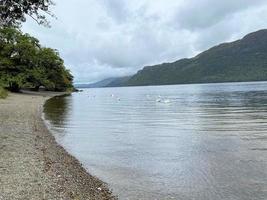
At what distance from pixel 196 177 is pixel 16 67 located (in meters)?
79.4

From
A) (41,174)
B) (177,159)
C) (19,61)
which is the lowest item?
(177,159)

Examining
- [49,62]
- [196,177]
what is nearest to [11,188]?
[196,177]

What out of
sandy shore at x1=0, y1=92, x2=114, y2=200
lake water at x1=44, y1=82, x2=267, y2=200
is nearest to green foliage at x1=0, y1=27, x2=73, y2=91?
lake water at x1=44, y1=82, x2=267, y2=200

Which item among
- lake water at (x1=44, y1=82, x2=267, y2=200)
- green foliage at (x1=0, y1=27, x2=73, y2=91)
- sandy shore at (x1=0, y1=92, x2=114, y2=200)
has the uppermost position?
green foliage at (x1=0, y1=27, x2=73, y2=91)

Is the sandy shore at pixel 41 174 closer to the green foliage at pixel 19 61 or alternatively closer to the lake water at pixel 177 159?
the lake water at pixel 177 159

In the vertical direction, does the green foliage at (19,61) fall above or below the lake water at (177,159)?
above

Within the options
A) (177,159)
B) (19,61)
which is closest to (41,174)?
(177,159)

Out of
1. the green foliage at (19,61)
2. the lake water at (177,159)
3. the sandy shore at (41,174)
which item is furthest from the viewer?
the green foliage at (19,61)

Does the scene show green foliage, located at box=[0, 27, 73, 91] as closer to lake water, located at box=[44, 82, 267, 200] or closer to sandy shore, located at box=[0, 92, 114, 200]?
lake water, located at box=[44, 82, 267, 200]

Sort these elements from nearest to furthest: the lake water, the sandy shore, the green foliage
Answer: the sandy shore < the lake water < the green foliage

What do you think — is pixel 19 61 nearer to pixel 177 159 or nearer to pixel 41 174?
pixel 177 159

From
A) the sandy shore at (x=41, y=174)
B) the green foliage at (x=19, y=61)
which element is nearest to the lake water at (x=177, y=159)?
the sandy shore at (x=41, y=174)

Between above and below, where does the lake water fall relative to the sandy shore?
below

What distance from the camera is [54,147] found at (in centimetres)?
2136
